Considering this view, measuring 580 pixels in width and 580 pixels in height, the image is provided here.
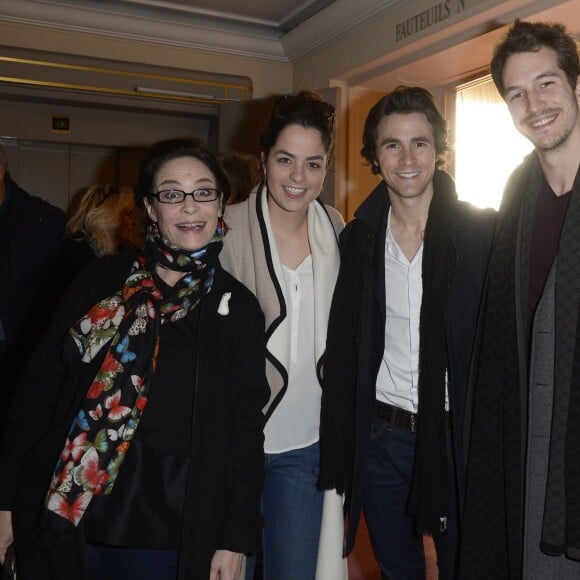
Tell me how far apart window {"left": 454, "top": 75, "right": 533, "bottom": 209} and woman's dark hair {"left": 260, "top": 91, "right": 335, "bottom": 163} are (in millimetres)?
2963

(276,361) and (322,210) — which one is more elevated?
(322,210)

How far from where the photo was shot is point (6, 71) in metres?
4.93

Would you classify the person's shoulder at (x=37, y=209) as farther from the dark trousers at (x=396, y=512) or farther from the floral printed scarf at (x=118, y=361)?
the dark trousers at (x=396, y=512)

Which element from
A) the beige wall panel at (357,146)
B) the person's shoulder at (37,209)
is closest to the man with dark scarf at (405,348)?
the person's shoulder at (37,209)

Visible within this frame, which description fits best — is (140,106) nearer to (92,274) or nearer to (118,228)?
(118,228)

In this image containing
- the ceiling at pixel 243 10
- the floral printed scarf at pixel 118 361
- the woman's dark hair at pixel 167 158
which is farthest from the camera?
the ceiling at pixel 243 10

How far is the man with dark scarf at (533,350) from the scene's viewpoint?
66.0 inches

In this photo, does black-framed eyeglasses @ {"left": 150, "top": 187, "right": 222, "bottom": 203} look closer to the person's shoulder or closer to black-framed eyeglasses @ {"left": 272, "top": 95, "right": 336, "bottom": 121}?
black-framed eyeglasses @ {"left": 272, "top": 95, "right": 336, "bottom": 121}

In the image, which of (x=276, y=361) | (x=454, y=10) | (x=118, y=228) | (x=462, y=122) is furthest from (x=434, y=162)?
(x=462, y=122)

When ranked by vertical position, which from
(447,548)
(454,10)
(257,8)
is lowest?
(447,548)

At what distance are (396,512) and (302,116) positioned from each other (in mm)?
1265

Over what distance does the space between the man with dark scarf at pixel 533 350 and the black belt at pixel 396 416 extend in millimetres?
176

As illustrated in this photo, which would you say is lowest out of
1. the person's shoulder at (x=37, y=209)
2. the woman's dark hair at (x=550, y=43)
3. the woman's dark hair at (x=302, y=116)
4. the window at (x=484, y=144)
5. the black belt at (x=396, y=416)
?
the black belt at (x=396, y=416)

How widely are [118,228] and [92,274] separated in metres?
1.99
